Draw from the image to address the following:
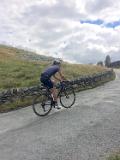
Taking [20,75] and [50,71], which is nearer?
[50,71]

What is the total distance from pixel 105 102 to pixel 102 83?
38.8 feet

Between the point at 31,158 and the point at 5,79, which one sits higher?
the point at 5,79

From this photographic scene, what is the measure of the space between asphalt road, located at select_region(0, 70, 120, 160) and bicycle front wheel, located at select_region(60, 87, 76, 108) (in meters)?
0.43

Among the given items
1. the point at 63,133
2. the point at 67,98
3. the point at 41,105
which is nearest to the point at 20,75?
the point at 67,98

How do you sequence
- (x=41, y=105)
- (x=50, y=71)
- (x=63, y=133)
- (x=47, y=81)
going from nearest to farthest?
(x=63, y=133)
(x=41, y=105)
(x=50, y=71)
(x=47, y=81)

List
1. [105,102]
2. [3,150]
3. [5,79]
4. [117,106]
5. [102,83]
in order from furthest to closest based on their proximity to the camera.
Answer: [102,83], [5,79], [105,102], [117,106], [3,150]

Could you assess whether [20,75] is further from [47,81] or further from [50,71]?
[50,71]

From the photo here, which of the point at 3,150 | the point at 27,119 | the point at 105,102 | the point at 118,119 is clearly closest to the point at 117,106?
the point at 105,102

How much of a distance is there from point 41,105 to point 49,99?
2.00 feet

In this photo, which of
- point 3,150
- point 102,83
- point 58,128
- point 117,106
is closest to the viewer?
point 3,150

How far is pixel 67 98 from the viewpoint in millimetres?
17781

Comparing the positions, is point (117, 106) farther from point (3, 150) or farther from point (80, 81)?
point (80, 81)

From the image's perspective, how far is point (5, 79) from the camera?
24.8 metres

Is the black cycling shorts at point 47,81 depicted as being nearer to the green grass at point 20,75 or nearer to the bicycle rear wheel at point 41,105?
the bicycle rear wheel at point 41,105
